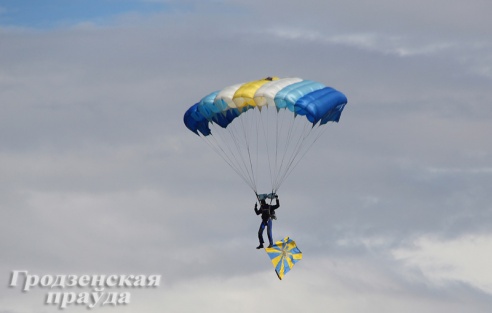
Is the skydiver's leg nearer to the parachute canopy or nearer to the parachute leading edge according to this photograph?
the parachute canopy

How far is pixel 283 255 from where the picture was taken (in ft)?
100

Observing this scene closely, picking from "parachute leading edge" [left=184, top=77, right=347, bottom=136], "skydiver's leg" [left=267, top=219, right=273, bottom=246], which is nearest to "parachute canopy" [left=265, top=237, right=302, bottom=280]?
"skydiver's leg" [left=267, top=219, right=273, bottom=246]

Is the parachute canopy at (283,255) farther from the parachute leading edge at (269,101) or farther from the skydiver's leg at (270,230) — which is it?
the parachute leading edge at (269,101)

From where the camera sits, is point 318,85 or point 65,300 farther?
point 318,85

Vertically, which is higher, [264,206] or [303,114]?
[303,114]

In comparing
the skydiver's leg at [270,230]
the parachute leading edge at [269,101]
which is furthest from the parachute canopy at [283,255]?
the parachute leading edge at [269,101]

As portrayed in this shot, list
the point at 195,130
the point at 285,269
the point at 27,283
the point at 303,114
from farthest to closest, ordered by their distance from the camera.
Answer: the point at 195,130
the point at 285,269
the point at 303,114
the point at 27,283

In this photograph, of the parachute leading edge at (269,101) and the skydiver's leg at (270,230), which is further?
the skydiver's leg at (270,230)

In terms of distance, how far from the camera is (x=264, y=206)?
2920 centimetres

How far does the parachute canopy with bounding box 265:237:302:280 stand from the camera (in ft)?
99.2

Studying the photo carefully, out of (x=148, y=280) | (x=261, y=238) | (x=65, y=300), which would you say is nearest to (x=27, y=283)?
(x=65, y=300)

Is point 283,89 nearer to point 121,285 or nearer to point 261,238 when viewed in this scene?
point 261,238

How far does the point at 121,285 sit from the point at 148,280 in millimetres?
2023

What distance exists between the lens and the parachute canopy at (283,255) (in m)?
30.2
